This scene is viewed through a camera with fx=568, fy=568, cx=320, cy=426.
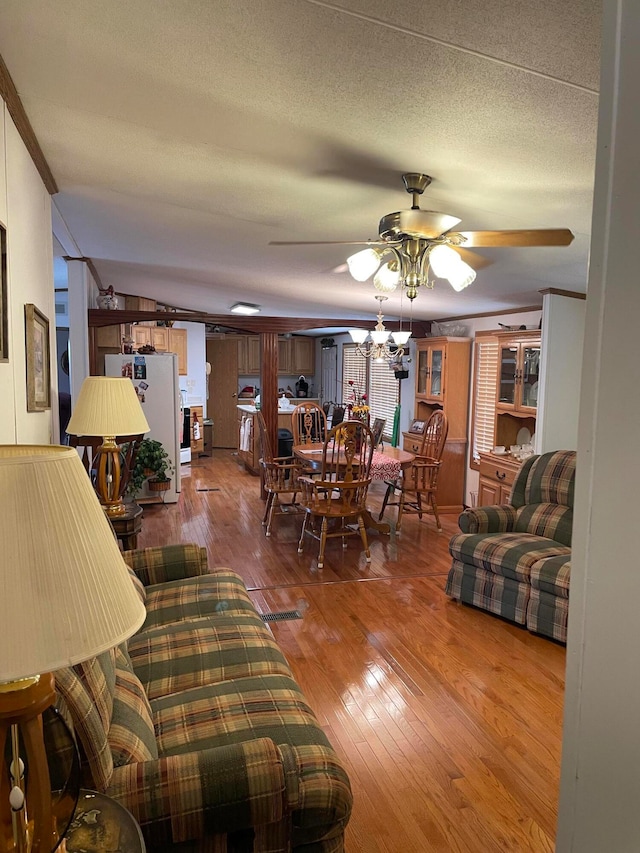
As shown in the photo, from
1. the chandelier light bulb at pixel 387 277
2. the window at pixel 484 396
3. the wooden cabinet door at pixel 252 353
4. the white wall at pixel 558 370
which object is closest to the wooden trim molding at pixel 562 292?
the white wall at pixel 558 370

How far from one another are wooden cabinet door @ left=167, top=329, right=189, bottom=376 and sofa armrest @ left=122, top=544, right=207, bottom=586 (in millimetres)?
5967

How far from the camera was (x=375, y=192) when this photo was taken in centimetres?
255

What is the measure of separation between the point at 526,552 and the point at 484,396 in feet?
8.81

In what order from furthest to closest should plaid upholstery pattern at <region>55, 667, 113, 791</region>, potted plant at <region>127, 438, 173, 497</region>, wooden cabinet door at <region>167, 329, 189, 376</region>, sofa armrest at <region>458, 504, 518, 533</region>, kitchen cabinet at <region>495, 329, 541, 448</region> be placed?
wooden cabinet door at <region>167, 329, 189, 376</region>
potted plant at <region>127, 438, 173, 497</region>
kitchen cabinet at <region>495, 329, 541, 448</region>
sofa armrest at <region>458, 504, 518, 533</region>
plaid upholstery pattern at <region>55, 667, 113, 791</region>

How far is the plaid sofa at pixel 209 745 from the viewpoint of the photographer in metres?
1.28

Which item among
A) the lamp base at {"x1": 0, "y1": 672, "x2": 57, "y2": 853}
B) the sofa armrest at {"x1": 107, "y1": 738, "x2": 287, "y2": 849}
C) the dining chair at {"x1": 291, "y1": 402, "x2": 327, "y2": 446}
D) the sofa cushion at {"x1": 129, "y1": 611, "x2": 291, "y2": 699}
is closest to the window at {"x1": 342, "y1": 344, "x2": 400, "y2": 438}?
the dining chair at {"x1": 291, "y1": 402, "x2": 327, "y2": 446}

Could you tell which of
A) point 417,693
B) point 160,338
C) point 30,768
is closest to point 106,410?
point 417,693

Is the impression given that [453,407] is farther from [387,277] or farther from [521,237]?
[521,237]

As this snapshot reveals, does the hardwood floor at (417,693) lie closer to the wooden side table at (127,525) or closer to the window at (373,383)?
the wooden side table at (127,525)

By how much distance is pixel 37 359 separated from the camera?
259 centimetres

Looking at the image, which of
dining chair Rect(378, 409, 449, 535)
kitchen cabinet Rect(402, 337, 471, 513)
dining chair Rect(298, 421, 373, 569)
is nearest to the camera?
dining chair Rect(298, 421, 373, 569)

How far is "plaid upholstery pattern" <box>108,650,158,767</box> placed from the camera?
1398mm

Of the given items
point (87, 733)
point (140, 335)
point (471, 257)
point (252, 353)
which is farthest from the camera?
point (252, 353)

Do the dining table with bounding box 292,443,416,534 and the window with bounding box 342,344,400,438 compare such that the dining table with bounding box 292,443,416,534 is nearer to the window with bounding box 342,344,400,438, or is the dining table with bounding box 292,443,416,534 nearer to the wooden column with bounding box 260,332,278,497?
the wooden column with bounding box 260,332,278,497
